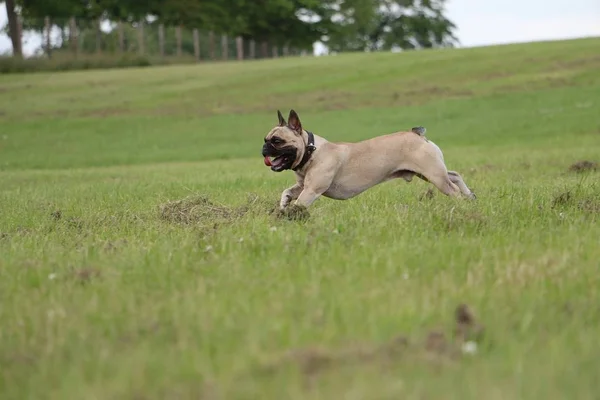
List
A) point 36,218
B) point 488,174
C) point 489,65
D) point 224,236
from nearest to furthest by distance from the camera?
point 224,236 < point 36,218 < point 488,174 < point 489,65

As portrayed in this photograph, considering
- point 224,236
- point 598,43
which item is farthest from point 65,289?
point 598,43

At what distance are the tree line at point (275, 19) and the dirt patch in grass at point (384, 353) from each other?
53.3m

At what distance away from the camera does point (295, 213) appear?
7398 millimetres

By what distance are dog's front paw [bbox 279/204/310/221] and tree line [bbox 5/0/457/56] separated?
161ft

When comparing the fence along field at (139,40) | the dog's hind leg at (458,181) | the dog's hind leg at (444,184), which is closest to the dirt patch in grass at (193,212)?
the dog's hind leg at (444,184)

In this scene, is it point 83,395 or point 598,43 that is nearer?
point 83,395

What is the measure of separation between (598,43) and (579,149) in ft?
75.5

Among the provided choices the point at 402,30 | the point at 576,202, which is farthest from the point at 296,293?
the point at 402,30

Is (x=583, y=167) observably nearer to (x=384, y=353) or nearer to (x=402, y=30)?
(x=384, y=353)

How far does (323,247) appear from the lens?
545 centimetres

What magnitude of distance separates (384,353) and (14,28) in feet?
178

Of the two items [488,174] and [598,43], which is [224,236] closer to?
[488,174]

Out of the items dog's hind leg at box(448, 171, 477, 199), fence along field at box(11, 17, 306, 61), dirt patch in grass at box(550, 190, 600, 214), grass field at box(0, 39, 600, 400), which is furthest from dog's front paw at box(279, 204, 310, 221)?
fence along field at box(11, 17, 306, 61)

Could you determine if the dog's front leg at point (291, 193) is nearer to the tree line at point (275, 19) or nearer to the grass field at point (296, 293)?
the grass field at point (296, 293)
